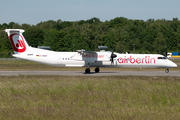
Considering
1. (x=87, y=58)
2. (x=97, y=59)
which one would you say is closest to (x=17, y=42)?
(x=87, y=58)

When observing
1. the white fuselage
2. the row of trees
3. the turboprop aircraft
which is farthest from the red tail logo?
the row of trees

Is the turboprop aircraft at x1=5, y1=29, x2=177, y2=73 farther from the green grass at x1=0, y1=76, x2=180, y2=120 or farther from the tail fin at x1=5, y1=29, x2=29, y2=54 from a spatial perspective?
the green grass at x1=0, y1=76, x2=180, y2=120

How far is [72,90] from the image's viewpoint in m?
18.1

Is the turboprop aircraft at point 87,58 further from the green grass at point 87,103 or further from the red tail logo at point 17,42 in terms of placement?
the green grass at point 87,103

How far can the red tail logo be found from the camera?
3684cm

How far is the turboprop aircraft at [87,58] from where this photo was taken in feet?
119

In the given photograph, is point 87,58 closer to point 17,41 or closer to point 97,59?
point 97,59

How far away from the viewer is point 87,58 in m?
36.8

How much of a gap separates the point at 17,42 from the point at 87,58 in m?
11.5

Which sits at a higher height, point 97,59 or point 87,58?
point 87,58

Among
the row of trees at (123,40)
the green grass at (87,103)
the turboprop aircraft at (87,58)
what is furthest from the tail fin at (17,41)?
the row of trees at (123,40)

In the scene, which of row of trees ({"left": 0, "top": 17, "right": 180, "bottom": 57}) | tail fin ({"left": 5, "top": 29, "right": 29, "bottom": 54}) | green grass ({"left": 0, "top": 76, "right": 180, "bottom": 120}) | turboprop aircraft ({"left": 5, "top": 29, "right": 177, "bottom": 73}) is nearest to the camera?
green grass ({"left": 0, "top": 76, "right": 180, "bottom": 120})

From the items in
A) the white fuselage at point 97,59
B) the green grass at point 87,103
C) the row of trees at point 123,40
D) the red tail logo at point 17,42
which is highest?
the row of trees at point 123,40

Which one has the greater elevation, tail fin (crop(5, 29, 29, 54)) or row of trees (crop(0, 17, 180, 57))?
row of trees (crop(0, 17, 180, 57))
